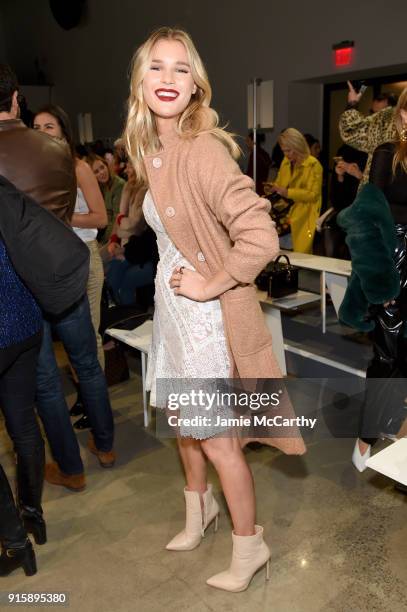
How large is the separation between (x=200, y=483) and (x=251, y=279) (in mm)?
851

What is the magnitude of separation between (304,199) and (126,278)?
66.8 inches

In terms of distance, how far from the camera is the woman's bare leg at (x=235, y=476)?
5.48ft

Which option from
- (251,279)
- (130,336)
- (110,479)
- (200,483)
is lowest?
(110,479)

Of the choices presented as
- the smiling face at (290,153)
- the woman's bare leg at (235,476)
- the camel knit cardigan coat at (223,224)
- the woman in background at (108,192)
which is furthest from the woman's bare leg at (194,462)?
the smiling face at (290,153)

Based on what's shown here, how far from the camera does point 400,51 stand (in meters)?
6.82

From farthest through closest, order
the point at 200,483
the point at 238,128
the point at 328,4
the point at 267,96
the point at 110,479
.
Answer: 1. the point at 238,128
2. the point at 328,4
3. the point at 267,96
4. the point at 110,479
5. the point at 200,483

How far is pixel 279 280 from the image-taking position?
124 inches

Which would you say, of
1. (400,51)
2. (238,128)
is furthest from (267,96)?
(238,128)

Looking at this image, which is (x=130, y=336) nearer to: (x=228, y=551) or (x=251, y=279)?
(x=228, y=551)

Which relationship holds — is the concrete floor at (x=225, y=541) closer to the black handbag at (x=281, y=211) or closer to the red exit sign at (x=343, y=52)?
the black handbag at (x=281, y=211)

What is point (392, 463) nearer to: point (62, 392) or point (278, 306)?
point (62, 392)

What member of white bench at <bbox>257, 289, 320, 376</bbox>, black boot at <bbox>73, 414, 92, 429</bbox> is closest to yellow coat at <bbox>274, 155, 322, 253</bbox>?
white bench at <bbox>257, 289, 320, 376</bbox>

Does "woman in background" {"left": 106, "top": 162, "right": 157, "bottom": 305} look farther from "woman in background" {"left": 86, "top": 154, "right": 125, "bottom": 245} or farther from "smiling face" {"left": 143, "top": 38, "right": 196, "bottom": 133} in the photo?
"smiling face" {"left": 143, "top": 38, "right": 196, "bottom": 133}

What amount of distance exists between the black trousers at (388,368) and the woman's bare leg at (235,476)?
880mm
